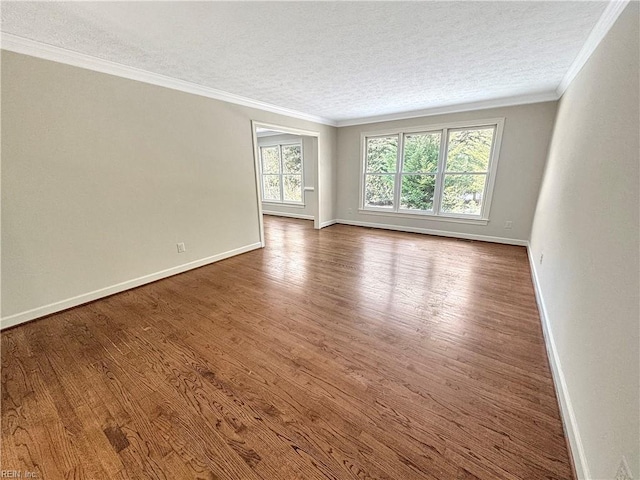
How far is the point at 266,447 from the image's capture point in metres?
1.27

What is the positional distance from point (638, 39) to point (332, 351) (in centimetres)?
243

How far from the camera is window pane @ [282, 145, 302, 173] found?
674cm

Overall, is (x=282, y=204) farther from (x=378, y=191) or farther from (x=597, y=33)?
(x=597, y=33)

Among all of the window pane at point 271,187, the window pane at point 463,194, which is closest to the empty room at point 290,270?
the window pane at point 463,194

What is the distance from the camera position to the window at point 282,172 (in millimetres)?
6852

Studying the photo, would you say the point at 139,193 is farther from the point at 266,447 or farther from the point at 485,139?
the point at 485,139

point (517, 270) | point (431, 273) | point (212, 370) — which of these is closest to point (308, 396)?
point (212, 370)

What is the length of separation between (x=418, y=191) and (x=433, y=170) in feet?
1.61

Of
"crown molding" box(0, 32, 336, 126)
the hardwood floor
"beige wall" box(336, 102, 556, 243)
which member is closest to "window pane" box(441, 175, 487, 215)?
"beige wall" box(336, 102, 556, 243)

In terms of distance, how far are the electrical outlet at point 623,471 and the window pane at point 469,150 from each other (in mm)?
4567

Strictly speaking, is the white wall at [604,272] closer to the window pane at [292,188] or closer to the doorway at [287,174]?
the doorway at [287,174]

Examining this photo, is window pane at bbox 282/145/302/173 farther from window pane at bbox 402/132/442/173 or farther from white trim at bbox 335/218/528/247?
window pane at bbox 402/132/442/173

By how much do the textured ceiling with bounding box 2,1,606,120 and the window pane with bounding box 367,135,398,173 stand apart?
7.01ft

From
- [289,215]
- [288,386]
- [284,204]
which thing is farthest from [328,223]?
[288,386]
